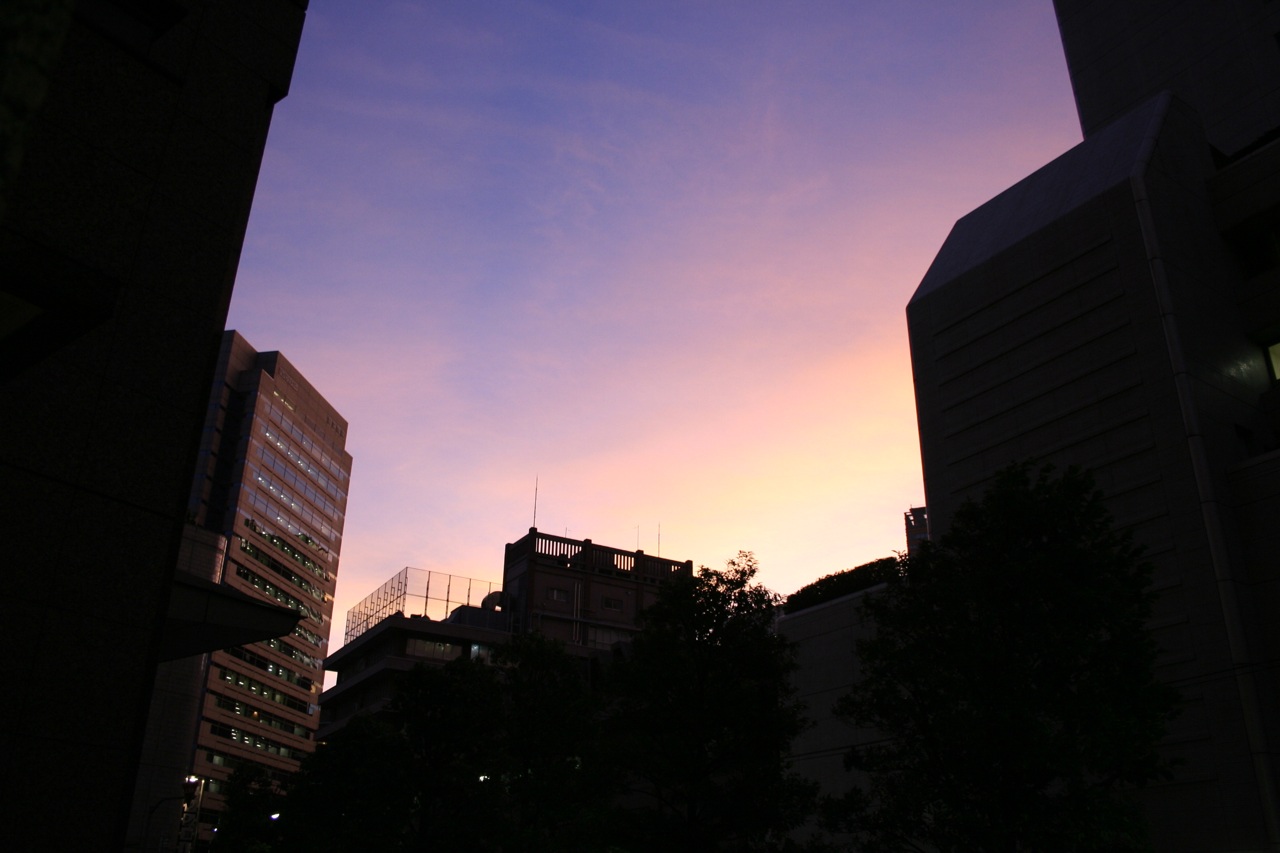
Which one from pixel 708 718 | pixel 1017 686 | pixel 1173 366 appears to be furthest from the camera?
pixel 1173 366

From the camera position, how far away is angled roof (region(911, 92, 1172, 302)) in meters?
42.1

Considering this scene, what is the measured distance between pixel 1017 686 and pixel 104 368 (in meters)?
20.8

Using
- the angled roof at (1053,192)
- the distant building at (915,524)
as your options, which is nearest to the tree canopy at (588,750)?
the angled roof at (1053,192)

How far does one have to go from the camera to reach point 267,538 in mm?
143125

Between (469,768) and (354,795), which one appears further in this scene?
(354,795)

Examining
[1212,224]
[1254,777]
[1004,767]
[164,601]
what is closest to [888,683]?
[1004,767]

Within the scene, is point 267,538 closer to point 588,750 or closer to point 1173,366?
point 588,750

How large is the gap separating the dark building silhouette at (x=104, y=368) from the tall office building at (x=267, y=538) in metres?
119

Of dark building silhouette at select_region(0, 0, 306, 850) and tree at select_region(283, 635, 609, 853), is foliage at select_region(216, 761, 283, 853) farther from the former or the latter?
dark building silhouette at select_region(0, 0, 306, 850)

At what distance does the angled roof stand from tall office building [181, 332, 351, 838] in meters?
107

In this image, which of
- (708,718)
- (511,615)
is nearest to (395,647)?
(511,615)

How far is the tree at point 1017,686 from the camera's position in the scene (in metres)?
21.7

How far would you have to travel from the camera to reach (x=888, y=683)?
84.9ft

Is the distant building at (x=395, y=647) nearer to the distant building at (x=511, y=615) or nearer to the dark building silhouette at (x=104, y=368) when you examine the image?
the distant building at (x=511, y=615)
